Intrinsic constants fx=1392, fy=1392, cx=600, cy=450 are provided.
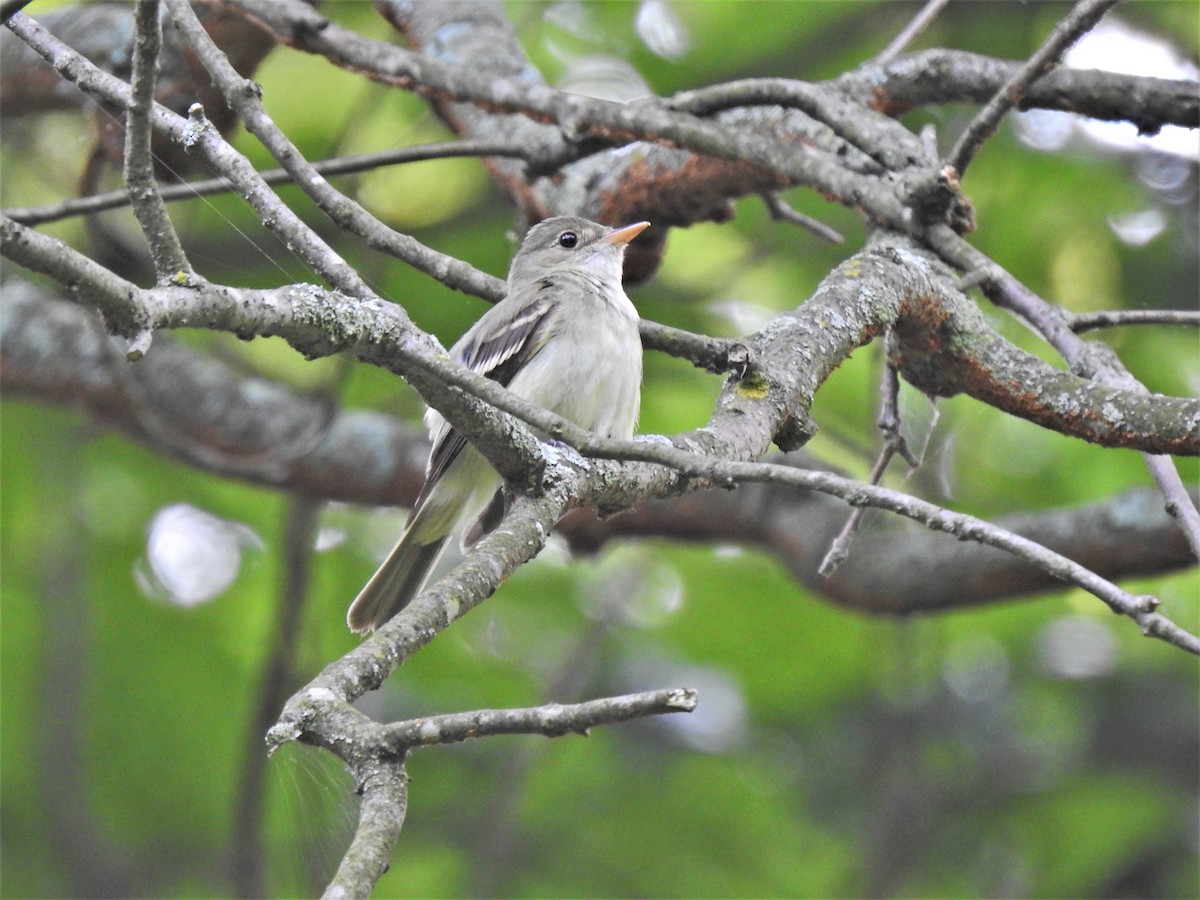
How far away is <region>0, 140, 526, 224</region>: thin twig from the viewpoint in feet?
13.3

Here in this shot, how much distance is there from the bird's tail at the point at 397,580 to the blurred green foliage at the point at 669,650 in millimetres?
1234

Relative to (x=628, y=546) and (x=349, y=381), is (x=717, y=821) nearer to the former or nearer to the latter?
(x=628, y=546)

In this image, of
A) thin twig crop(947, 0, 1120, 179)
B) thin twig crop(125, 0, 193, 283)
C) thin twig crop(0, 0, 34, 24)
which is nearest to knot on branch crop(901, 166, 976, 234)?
thin twig crop(947, 0, 1120, 179)

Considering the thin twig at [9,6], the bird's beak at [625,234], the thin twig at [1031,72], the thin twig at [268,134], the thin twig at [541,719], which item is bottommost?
the thin twig at [541,719]

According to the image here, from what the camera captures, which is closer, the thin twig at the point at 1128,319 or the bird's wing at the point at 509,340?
the thin twig at the point at 1128,319

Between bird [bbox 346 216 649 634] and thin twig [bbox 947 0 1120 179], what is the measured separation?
4.57 feet

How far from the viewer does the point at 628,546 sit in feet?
24.5

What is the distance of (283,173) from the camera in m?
4.43

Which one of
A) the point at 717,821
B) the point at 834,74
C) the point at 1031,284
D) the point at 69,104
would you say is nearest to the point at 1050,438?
the point at 1031,284

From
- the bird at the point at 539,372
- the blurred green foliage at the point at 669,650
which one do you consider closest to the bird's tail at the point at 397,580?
the bird at the point at 539,372

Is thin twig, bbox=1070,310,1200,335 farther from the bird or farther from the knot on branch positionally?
the bird

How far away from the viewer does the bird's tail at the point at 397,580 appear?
473 cm

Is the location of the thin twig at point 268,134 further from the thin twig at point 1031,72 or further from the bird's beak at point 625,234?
the bird's beak at point 625,234

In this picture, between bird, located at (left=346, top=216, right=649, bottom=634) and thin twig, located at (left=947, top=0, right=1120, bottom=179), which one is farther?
bird, located at (left=346, top=216, right=649, bottom=634)
